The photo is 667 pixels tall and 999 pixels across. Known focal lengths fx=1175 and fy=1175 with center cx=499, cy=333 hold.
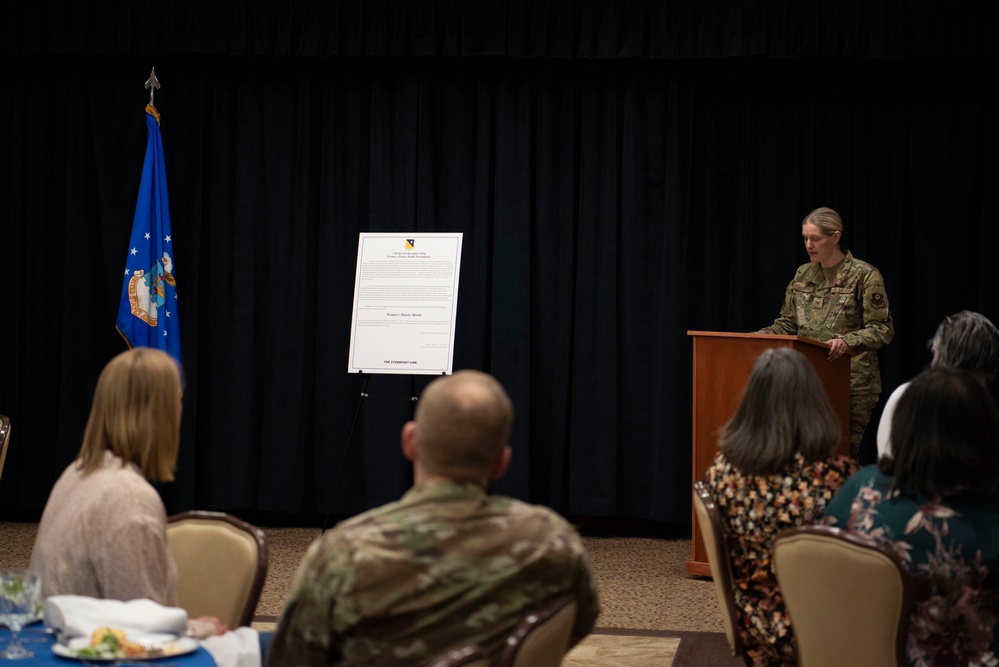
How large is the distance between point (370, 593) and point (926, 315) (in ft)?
18.7

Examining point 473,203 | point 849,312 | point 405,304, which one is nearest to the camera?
point 849,312

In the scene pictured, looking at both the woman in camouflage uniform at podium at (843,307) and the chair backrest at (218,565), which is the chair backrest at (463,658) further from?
the woman in camouflage uniform at podium at (843,307)

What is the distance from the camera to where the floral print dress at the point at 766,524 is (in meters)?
3.07

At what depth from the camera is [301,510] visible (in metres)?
7.15

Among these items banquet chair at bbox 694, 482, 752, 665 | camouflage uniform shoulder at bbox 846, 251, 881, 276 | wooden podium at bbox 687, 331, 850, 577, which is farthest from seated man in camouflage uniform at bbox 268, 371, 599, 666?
camouflage uniform shoulder at bbox 846, 251, 881, 276

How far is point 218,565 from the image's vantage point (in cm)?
285

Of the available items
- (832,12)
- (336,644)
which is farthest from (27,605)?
(832,12)

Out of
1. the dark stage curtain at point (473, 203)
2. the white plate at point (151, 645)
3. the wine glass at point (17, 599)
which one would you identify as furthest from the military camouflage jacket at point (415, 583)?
the dark stage curtain at point (473, 203)

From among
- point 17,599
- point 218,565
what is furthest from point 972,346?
point 17,599

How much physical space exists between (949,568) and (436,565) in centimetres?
132

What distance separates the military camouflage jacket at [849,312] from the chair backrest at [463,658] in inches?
160

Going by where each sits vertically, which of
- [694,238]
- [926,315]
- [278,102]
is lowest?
[926,315]

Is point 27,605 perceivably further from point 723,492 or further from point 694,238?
point 694,238

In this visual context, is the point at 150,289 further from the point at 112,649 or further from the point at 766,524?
the point at 112,649
